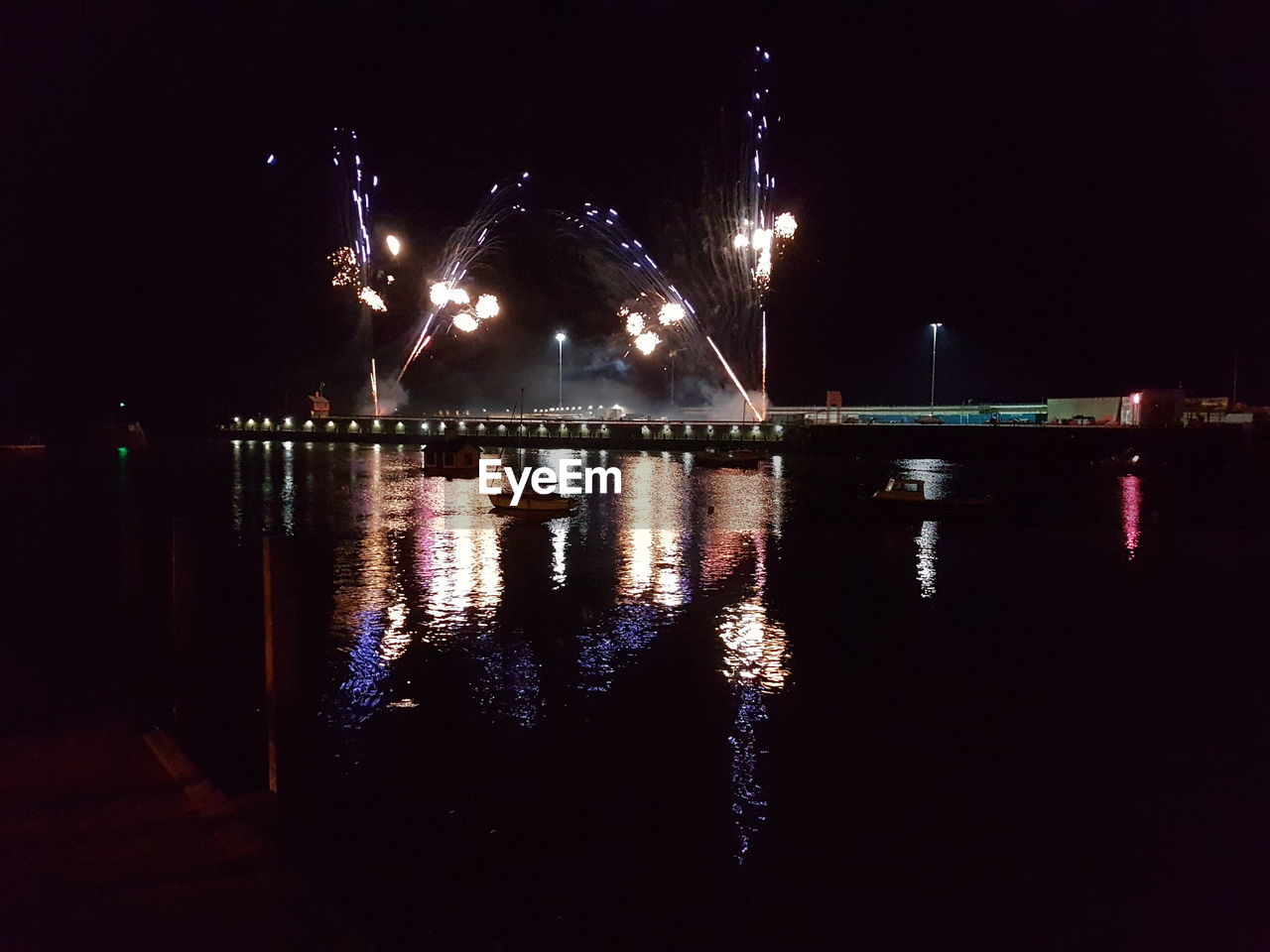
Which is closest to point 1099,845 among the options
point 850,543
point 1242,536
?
point 850,543

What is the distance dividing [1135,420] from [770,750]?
62.1 metres

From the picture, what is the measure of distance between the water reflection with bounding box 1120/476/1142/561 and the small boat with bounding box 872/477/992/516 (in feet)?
15.4

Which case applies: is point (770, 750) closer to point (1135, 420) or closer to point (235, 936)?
point (235, 936)

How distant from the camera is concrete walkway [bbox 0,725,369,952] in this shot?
4539 mm

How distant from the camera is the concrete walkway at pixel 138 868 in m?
4.54

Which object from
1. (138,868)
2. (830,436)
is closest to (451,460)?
(830,436)

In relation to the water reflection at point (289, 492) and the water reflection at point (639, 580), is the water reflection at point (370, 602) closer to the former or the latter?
the water reflection at point (289, 492)

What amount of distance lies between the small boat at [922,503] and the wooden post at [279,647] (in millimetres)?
28917

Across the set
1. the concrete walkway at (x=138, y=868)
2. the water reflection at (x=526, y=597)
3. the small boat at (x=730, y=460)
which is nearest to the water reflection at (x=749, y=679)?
the water reflection at (x=526, y=597)

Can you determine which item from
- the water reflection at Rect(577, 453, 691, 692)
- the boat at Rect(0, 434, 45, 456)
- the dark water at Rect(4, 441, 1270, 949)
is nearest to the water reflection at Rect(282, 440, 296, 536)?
the dark water at Rect(4, 441, 1270, 949)

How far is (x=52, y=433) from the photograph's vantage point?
70312 millimetres

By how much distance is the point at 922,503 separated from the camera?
33.9 m

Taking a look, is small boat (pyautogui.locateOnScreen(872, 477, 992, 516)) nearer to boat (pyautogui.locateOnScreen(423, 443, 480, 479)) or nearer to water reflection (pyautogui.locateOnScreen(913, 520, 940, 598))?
water reflection (pyautogui.locateOnScreen(913, 520, 940, 598))

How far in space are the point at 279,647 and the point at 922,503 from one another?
29.9m
